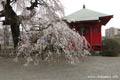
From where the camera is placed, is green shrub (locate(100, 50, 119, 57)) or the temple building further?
the temple building

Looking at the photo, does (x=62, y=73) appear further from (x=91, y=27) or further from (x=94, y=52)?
(x=91, y=27)

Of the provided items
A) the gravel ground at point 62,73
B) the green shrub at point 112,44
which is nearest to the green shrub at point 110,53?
the green shrub at point 112,44

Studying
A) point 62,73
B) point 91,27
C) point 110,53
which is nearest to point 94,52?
point 110,53

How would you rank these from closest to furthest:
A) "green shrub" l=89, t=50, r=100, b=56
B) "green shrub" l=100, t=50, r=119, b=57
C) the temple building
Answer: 1. "green shrub" l=100, t=50, r=119, b=57
2. "green shrub" l=89, t=50, r=100, b=56
3. the temple building

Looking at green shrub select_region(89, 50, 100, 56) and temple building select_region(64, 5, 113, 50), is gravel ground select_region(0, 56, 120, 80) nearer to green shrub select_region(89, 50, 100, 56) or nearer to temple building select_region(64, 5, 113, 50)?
green shrub select_region(89, 50, 100, 56)

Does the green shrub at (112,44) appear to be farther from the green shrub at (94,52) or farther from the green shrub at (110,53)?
the green shrub at (94,52)

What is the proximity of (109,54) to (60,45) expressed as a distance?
479cm

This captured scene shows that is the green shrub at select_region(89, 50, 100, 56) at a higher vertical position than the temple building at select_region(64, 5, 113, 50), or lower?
lower

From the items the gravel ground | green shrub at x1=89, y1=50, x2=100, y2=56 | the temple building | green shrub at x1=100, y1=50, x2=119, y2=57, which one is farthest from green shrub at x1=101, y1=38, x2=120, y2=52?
the gravel ground

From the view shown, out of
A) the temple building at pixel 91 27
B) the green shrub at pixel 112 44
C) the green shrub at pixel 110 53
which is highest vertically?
the temple building at pixel 91 27

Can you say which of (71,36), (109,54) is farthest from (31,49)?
(109,54)

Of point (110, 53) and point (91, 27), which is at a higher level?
point (91, 27)

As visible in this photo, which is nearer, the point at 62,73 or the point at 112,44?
the point at 62,73

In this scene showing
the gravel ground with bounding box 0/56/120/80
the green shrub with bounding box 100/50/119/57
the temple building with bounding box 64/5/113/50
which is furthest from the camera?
the temple building with bounding box 64/5/113/50
